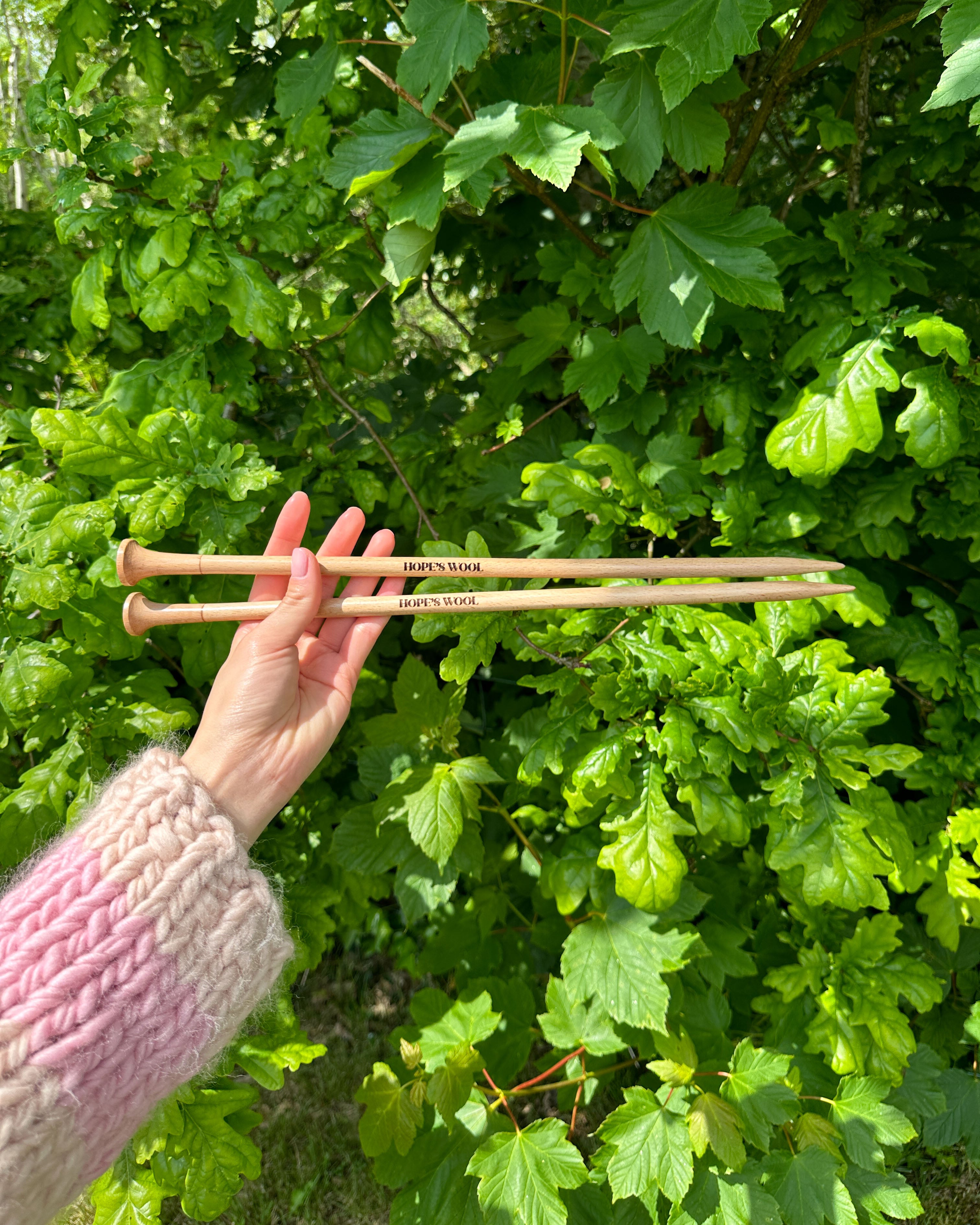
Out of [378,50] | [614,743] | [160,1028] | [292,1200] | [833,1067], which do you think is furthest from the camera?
[292,1200]

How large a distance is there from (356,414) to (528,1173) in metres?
1.49

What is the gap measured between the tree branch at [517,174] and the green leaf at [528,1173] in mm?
1692

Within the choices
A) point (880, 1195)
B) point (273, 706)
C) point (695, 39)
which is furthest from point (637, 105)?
point (880, 1195)

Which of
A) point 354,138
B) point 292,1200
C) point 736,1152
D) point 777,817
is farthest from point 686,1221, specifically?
point 354,138

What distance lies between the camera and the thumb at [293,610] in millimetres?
1354

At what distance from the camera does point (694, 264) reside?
1.58m

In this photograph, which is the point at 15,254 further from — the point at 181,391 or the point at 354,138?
the point at 354,138

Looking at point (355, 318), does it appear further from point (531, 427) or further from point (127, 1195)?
point (127, 1195)

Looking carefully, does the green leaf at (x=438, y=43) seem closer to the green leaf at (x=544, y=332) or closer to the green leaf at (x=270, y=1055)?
the green leaf at (x=544, y=332)

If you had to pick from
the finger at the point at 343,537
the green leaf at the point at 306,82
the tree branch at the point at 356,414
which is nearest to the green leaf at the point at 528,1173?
the finger at the point at 343,537

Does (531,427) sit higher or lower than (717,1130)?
higher

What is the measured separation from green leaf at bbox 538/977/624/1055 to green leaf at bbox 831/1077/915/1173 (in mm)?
410

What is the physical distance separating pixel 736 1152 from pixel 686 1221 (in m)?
0.19

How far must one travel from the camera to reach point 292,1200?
7.17ft
